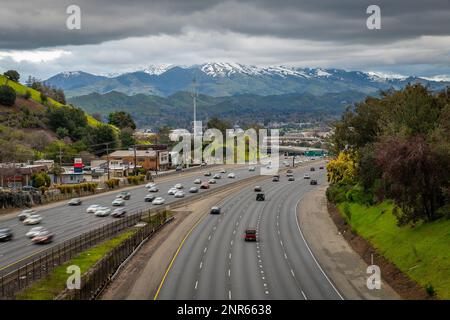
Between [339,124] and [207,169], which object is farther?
[207,169]

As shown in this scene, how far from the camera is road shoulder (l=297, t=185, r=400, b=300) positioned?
42.7 m

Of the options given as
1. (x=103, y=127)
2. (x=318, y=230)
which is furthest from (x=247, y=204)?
(x=103, y=127)

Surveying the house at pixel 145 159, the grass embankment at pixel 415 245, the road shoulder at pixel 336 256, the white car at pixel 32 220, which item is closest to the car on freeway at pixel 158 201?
the road shoulder at pixel 336 256

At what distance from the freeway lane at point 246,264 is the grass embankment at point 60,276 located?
701 cm

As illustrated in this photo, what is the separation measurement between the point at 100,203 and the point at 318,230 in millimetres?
36918

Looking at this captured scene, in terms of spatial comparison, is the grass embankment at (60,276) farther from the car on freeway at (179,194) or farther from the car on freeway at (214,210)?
the car on freeway at (179,194)

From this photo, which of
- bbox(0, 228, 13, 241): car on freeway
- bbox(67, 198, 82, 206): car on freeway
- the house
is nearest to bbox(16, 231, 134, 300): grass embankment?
bbox(0, 228, 13, 241): car on freeway

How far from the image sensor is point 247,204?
9550 cm

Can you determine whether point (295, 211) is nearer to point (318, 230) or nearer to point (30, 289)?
point (318, 230)

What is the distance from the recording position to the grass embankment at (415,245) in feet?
135

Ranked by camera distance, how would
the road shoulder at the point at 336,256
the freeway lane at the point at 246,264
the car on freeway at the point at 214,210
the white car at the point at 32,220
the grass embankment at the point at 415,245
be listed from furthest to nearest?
1. the car on freeway at the point at 214,210
2. the white car at the point at 32,220
3. the road shoulder at the point at 336,256
4. the freeway lane at the point at 246,264
5. the grass embankment at the point at 415,245

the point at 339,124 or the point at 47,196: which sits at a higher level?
the point at 339,124

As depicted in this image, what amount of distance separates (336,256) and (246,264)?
9.24 m

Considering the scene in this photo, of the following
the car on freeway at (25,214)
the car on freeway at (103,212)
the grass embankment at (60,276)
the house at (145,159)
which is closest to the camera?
the grass embankment at (60,276)
